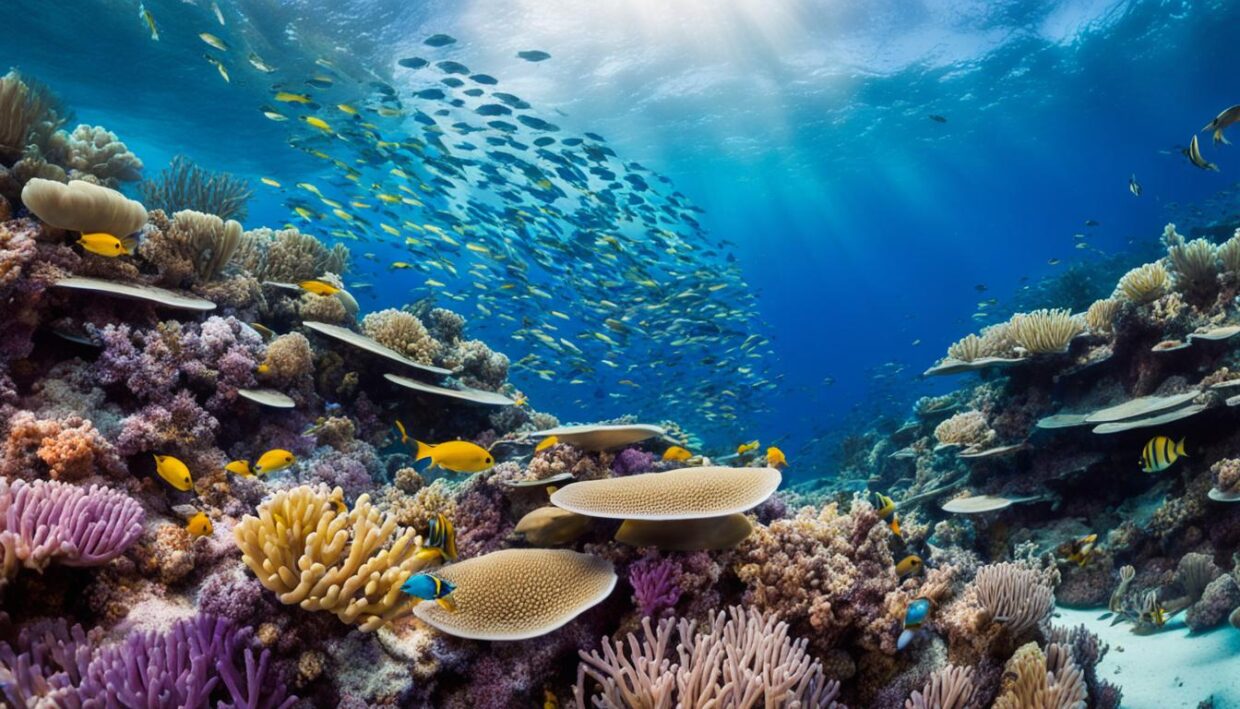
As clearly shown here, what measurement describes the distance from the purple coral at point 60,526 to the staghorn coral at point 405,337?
135 inches

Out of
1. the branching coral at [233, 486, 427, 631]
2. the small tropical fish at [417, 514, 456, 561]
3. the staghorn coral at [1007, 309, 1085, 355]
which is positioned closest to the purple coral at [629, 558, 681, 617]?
the small tropical fish at [417, 514, 456, 561]

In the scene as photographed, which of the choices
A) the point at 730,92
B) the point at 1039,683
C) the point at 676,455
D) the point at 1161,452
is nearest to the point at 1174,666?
the point at 1161,452

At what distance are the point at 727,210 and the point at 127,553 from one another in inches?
2221

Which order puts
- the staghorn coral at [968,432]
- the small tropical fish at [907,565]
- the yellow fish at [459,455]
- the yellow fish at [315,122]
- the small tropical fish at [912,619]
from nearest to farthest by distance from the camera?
1. the small tropical fish at [912,619]
2. the yellow fish at [459,455]
3. the small tropical fish at [907,565]
4. the staghorn coral at [968,432]
5. the yellow fish at [315,122]

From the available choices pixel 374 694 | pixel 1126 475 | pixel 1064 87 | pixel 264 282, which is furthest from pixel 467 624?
pixel 1064 87

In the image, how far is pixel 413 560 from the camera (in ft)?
10.7

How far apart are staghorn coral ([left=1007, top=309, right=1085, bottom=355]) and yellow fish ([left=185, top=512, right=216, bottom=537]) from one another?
28.1 feet

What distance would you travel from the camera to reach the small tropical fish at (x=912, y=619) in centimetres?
318

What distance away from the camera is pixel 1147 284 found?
6973 mm

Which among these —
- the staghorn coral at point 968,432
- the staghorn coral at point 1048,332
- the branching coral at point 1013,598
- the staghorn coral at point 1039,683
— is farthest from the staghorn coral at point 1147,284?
the staghorn coral at point 1039,683

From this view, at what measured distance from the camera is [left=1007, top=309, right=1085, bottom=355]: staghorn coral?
23.8ft

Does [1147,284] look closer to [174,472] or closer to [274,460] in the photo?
[274,460]

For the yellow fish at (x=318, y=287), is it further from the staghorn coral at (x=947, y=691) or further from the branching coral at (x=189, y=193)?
the staghorn coral at (x=947, y=691)

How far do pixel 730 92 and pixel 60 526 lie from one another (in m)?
30.4
